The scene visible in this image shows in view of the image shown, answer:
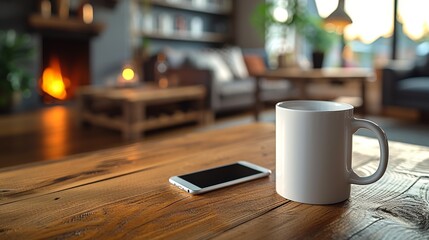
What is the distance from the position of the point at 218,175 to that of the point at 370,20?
593cm

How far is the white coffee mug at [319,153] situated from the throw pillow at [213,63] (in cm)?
388

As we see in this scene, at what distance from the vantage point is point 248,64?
17.5 ft

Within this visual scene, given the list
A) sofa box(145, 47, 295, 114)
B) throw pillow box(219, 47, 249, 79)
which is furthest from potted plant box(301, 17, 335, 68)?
throw pillow box(219, 47, 249, 79)

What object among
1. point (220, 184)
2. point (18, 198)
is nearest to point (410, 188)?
point (220, 184)

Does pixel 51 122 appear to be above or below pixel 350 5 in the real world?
below

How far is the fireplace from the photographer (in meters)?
4.69

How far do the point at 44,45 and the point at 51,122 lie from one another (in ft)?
4.28

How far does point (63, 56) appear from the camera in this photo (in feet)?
16.6

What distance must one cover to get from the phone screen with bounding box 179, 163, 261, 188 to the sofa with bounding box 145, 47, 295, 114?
10.5 ft

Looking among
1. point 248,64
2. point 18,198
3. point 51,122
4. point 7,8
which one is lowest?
point 51,122

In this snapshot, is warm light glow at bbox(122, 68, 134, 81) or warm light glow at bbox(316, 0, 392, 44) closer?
warm light glow at bbox(122, 68, 134, 81)

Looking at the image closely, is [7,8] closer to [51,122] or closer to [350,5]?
[51,122]

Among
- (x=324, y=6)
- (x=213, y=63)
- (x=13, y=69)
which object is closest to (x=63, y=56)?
(x=13, y=69)

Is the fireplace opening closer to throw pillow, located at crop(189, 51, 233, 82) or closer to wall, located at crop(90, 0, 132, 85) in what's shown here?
wall, located at crop(90, 0, 132, 85)
